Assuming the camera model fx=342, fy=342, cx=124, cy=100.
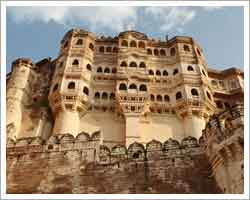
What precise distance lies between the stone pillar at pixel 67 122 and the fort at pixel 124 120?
66 millimetres

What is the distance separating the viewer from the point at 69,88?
77.3 feet

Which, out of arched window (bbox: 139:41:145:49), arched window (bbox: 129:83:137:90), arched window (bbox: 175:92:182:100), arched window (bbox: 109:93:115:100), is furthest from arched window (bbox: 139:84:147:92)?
arched window (bbox: 139:41:145:49)

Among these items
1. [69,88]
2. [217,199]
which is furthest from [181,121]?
[217,199]

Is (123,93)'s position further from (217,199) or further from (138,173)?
(217,199)

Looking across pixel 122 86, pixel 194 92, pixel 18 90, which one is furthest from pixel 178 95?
pixel 18 90

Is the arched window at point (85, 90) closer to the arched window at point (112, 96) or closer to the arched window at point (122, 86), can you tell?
the arched window at point (112, 96)

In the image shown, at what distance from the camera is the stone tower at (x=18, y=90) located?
868 inches

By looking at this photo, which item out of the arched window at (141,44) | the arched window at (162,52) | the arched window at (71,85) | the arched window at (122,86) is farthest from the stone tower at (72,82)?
the arched window at (162,52)

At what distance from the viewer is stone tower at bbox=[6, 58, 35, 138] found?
22047 mm

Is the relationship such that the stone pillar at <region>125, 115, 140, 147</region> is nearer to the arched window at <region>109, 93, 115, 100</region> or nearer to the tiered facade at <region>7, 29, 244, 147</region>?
the tiered facade at <region>7, 29, 244, 147</region>

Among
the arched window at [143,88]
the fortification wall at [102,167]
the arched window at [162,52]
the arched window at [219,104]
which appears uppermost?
the arched window at [162,52]

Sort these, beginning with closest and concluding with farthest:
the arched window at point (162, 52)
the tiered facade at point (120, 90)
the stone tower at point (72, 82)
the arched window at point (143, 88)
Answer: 1. the stone tower at point (72, 82)
2. the tiered facade at point (120, 90)
3. the arched window at point (143, 88)
4. the arched window at point (162, 52)

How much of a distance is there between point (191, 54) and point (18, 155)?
58.9ft

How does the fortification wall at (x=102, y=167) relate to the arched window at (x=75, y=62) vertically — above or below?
below
